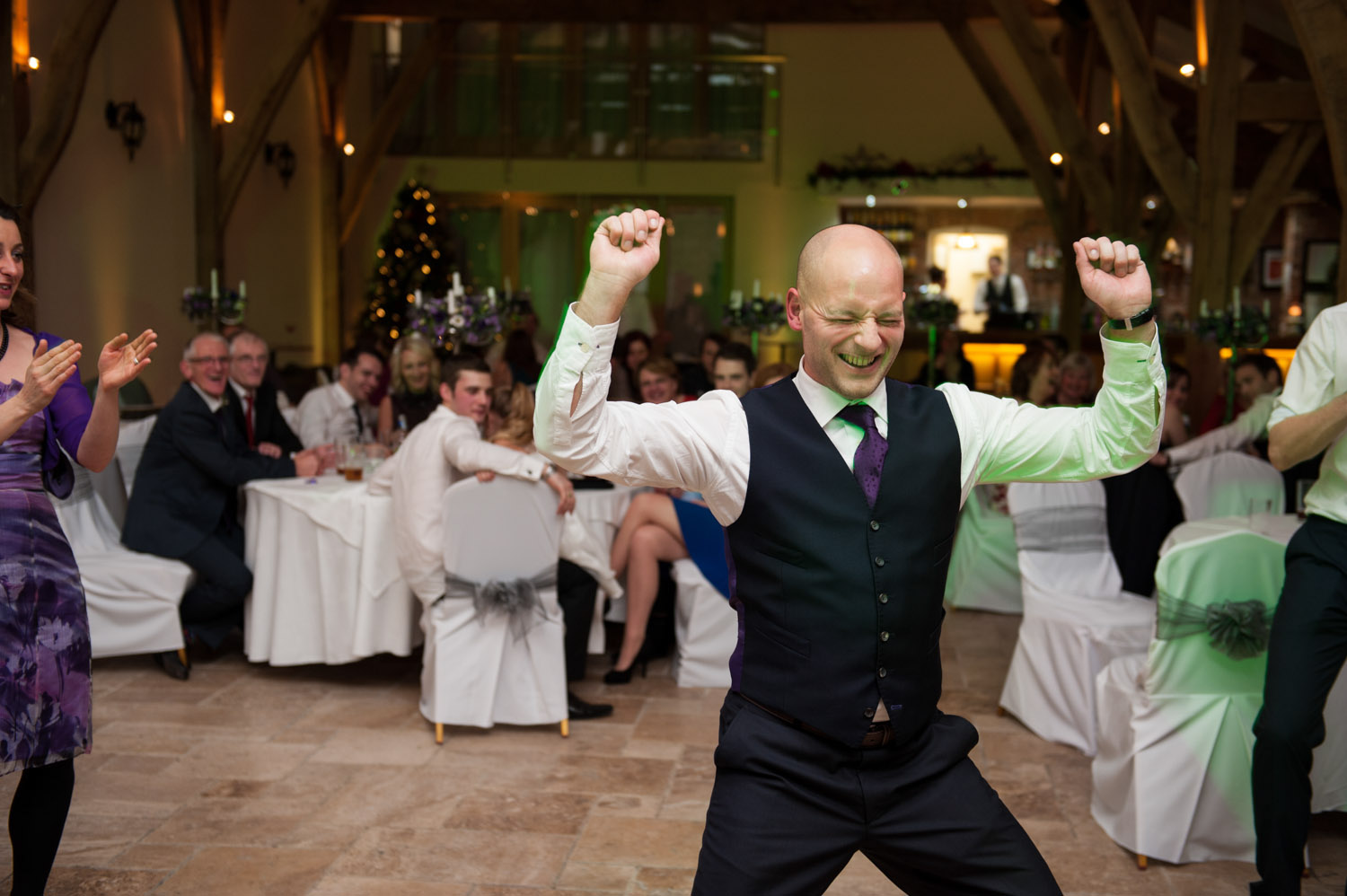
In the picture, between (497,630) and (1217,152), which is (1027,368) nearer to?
(1217,152)

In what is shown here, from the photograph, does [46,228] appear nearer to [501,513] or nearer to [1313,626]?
[501,513]

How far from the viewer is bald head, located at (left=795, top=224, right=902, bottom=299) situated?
1580mm

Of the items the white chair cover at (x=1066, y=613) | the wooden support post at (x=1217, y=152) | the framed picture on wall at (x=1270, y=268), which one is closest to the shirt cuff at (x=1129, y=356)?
the white chair cover at (x=1066, y=613)

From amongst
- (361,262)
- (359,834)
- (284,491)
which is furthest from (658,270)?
(359,834)

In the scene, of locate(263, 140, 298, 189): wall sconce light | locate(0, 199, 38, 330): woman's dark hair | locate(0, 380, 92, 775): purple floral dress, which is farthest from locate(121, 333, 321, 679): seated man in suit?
locate(263, 140, 298, 189): wall sconce light

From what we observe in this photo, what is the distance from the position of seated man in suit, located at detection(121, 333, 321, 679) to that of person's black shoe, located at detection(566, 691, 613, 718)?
1.40 meters

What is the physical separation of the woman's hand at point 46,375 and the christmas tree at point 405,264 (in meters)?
Result: 9.93

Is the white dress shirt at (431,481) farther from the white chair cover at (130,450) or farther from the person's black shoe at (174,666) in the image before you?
the white chair cover at (130,450)

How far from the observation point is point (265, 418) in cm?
543

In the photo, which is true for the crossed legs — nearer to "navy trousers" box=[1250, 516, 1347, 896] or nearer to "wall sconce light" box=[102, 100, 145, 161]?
"navy trousers" box=[1250, 516, 1347, 896]

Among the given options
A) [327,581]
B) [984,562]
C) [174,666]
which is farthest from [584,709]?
[984,562]

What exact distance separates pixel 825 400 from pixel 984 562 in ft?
14.4

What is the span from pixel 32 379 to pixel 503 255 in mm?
12049

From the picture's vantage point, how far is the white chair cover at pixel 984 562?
577cm
